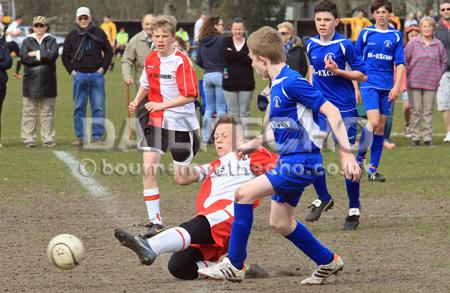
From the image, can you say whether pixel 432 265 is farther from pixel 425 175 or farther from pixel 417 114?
pixel 417 114

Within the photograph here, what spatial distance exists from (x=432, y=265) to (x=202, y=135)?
9.84 m

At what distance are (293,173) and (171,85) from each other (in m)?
2.73

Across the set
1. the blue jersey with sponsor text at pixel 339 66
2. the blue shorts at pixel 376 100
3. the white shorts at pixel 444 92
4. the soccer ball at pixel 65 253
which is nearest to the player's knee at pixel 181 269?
the soccer ball at pixel 65 253

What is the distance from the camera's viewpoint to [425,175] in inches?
496

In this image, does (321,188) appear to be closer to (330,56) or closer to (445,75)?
(330,56)

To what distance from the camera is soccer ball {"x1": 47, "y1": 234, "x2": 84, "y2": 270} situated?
6.79 m

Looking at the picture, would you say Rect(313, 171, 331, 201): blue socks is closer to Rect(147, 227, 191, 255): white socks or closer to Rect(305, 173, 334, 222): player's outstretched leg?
Rect(305, 173, 334, 222): player's outstretched leg

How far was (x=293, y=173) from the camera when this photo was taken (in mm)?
6539

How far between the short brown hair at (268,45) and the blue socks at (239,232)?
1.02 metres

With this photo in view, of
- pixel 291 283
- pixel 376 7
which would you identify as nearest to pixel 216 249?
pixel 291 283

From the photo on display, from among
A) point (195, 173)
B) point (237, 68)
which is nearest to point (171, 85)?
point (195, 173)

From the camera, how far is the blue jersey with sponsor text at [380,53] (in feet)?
39.2

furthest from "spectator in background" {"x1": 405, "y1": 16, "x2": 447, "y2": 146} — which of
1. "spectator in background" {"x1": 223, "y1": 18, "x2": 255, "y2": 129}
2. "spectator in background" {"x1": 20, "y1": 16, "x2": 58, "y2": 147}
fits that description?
"spectator in background" {"x1": 20, "y1": 16, "x2": 58, "y2": 147}

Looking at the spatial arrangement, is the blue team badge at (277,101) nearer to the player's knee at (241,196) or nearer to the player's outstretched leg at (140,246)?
the player's knee at (241,196)
